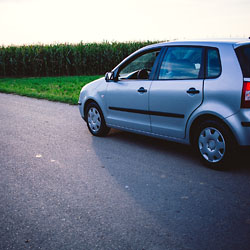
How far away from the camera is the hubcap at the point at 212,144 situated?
4.88 meters

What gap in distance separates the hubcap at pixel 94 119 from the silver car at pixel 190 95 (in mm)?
431

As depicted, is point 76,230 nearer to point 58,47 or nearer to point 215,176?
point 215,176

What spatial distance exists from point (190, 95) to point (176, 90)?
0.88 feet

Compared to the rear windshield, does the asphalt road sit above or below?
below

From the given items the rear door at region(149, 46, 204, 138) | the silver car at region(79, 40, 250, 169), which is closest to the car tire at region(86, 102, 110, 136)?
the silver car at region(79, 40, 250, 169)

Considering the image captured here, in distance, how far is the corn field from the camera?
2719 cm

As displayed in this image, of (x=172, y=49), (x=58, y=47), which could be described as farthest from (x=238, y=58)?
(x=58, y=47)

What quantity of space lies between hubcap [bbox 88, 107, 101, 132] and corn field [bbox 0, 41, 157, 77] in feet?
68.3

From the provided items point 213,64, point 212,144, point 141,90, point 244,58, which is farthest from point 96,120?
point 244,58

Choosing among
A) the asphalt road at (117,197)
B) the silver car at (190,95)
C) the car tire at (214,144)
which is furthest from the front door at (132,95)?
the car tire at (214,144)

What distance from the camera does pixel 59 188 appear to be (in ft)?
14.6

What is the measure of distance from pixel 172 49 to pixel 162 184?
2.22 metres

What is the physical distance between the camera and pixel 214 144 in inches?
195

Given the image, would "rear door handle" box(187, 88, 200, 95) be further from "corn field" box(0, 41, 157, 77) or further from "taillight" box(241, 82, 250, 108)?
"corn field" box(0, 41, 157, 77)
